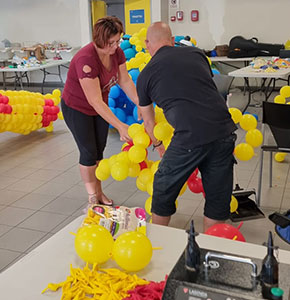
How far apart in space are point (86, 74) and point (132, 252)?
1556 mm

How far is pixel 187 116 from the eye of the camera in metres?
1.97

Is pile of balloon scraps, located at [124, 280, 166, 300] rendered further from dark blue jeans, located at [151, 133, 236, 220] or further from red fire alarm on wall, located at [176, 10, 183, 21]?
red fire alarm on wall, located at [176, 10, 183, 21]

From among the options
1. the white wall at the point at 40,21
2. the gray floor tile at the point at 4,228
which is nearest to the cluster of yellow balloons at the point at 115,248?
the gray floor tile at the point at 4,228

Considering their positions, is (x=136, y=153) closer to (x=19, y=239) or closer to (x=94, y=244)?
(x=19, y=239)

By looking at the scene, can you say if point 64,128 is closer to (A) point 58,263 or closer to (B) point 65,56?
(B) point 65,56

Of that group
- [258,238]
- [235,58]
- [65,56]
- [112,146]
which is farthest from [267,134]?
[65,56]

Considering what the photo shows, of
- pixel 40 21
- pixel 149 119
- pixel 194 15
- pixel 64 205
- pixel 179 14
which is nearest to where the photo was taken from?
pixel 149 119

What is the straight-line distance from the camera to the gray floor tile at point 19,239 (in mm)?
2724

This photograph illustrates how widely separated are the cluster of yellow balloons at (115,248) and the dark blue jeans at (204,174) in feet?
2.35

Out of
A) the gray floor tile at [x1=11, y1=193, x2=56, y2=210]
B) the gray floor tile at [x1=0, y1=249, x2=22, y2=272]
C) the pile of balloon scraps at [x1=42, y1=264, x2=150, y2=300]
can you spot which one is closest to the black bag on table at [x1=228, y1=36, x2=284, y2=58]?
the gray floor tile at [x1=11, y1=193, x2=56, y2=210]

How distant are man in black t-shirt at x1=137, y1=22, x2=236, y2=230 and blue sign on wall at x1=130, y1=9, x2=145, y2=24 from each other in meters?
7.60

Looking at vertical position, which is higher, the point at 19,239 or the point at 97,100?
the point at 97,100

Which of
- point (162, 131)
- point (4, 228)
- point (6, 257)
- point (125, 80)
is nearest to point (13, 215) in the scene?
point (4, 228)

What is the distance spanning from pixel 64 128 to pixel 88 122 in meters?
3.37
